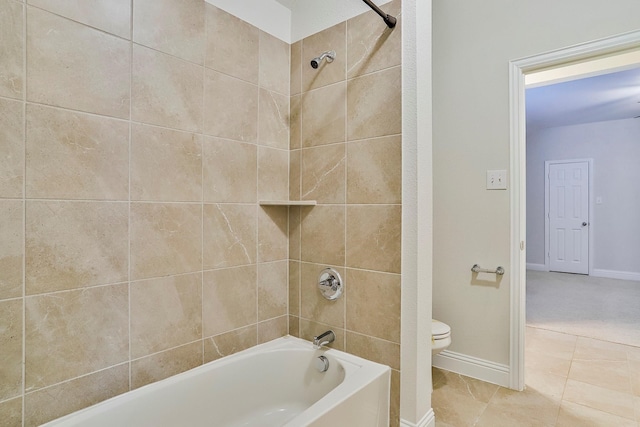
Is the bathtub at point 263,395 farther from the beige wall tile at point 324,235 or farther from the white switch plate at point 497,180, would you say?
the white switch plate at point 497,180

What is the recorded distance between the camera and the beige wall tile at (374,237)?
1527 mm

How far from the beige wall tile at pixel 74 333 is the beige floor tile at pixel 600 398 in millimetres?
2431

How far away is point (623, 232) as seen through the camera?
16.6 feet

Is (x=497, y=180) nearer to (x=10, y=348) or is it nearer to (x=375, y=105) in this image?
(x=375, y=105)

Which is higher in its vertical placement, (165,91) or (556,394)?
(165,91)

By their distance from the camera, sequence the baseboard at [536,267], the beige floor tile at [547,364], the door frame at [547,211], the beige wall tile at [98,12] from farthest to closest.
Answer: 1. the baseboard at [536,267]
2. the door frame at [547,211]
3. the beige floor tile at [547,364]
4. the beige wall tile at [98,12]

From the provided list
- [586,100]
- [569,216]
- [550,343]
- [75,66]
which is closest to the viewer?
[75,66]

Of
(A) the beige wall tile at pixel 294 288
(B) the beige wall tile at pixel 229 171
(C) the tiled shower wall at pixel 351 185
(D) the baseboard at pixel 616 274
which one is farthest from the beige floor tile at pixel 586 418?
(D) the baseboard at pixel 616 274

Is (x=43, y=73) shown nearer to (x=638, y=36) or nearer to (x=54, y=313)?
(x=54, y=313)

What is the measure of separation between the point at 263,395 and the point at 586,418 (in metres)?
1.73

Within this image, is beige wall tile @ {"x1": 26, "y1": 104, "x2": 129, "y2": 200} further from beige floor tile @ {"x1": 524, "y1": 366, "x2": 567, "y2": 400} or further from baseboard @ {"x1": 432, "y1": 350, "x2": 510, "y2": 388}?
beige floor tile @ {"x1": 524, "y1": 366, "x2": 567, "y2": 400}

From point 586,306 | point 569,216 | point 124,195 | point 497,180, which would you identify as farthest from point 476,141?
point 569,216

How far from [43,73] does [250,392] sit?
1.52 metres

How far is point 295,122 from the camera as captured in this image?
192 centimetres
